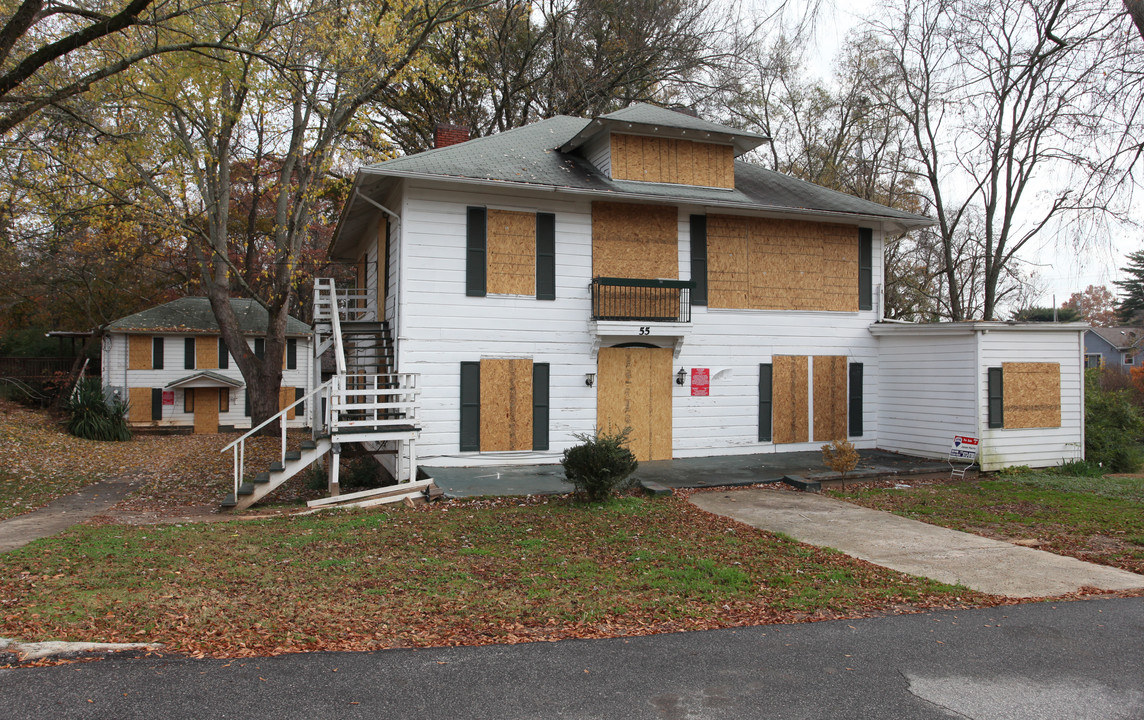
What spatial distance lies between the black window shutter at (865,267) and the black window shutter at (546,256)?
735 centimetres

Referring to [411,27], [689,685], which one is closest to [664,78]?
[411,27]

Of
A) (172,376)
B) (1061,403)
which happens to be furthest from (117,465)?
(1061,403)

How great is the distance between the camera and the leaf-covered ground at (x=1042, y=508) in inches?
340

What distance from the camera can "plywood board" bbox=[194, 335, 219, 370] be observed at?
93.7 feet

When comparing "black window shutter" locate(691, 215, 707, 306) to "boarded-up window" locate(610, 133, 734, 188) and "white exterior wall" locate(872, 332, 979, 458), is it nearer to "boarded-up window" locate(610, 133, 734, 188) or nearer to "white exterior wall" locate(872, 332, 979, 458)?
"boarded-up window" locate(610, 133, 734, 188)

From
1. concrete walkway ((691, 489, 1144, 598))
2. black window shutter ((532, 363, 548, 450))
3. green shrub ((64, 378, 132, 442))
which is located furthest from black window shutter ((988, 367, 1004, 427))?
green shrub ((64, 378, 132, 442))

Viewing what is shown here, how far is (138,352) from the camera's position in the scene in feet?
91.3

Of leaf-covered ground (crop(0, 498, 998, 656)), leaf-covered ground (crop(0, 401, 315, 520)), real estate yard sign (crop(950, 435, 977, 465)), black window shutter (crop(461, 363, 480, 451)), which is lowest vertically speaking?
leaf-covered ground (crop(0, 401, 315, 520))

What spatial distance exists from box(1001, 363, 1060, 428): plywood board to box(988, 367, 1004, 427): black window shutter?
0.26 feet

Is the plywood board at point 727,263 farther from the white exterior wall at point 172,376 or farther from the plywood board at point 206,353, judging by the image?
the plywood board at point 206,353

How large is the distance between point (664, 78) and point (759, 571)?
2113 centimetres

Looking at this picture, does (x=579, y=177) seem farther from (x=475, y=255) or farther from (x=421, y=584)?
(x=421, y=584)

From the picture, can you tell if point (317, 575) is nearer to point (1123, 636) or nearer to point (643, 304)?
point (1123, 636)

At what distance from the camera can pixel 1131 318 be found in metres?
49.5
